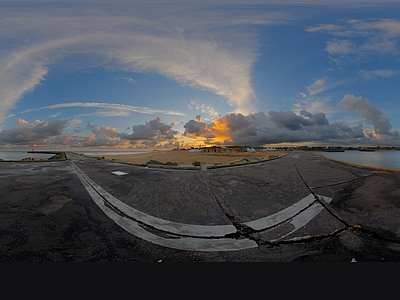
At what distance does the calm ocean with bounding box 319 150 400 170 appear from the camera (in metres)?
2.20

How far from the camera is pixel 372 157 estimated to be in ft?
7.83

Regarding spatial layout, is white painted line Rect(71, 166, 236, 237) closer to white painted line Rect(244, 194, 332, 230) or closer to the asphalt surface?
the asphalt surface

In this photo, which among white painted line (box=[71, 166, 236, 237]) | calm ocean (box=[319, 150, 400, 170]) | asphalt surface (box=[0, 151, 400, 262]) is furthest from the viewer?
calm ocean (box=[319, 150, 400, 170])

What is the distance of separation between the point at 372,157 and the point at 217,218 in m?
2.01

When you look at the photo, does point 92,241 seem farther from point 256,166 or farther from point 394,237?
point 394,237

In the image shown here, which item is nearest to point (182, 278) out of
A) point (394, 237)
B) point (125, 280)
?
point (125, 280)

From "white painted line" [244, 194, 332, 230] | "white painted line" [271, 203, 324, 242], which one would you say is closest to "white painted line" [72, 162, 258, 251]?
"white painted line" [244, 194, 332, 230]

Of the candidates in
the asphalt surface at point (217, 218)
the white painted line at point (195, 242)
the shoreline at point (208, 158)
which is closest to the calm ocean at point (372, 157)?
the asphalt surface at point (217, 218)

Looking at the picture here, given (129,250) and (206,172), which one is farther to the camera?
(206,172)

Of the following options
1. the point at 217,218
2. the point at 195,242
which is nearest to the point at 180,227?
the point at 195,242

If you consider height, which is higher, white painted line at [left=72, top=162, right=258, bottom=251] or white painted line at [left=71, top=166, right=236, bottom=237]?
→ white painted line at [left=71, top=166, right=236, bottom=237]

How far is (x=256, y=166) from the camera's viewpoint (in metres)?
2.81

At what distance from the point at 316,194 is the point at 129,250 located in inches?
77.9

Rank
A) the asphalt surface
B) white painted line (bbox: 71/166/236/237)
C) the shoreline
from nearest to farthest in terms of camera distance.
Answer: the asphalt surface, white painted line (bbox: 71/166/236/237), the shoreline
